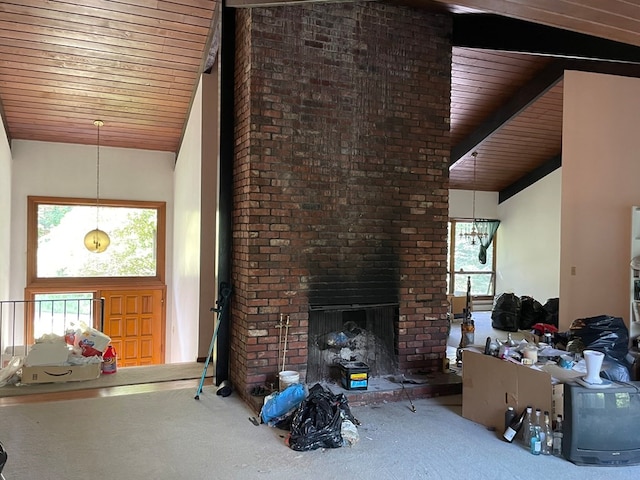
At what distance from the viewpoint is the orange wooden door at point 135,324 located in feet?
25.2

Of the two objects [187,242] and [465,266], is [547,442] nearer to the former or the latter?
[187,242]

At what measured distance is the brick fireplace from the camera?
4.05 meters

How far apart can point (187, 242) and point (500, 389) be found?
4.25 m

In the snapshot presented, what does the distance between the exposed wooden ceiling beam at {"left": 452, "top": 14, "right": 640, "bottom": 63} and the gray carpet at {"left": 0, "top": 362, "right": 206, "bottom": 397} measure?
13.6 feet

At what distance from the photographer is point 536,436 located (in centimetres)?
322

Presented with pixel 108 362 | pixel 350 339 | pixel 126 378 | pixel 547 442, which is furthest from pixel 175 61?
pixel 547 442

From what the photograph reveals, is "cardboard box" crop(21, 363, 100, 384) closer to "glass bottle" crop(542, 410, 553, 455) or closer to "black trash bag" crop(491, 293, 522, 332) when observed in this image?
"glass bottle" crop(542, 410, 553, 455)

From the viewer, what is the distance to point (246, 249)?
13.3 feet

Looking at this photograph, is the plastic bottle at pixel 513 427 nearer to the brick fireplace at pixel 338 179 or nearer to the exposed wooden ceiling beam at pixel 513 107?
the brick fireplace at pixel 338 179

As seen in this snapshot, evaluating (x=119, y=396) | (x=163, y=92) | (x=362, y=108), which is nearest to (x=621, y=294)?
(x=362, y=108)

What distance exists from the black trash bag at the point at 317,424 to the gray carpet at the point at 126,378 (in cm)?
167

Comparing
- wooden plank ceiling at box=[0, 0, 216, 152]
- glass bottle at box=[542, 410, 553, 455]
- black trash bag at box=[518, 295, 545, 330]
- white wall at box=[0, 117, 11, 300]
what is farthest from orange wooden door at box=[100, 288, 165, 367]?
glass bottle at box=[542, 410, 553, 455]

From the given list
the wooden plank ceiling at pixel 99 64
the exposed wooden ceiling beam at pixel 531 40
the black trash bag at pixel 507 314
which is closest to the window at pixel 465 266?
the black trash bag at pixel 507 314

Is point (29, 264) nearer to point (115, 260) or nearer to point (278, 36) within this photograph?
point (115, 260)
